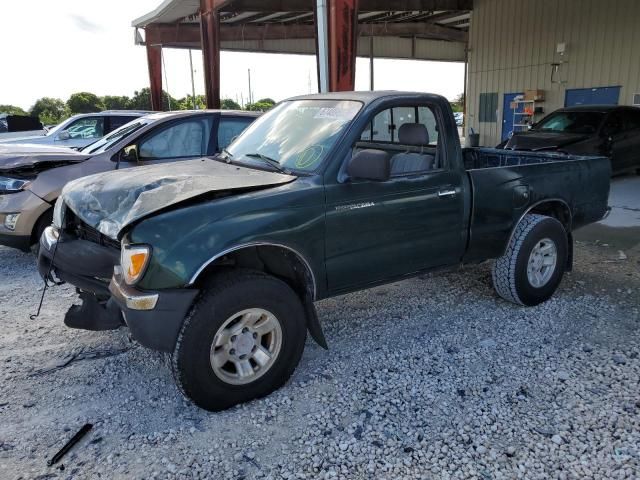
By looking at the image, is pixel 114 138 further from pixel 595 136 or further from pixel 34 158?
pixel 595 136

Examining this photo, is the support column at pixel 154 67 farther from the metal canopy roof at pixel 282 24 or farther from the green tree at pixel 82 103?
the green tree at pixel 82 103

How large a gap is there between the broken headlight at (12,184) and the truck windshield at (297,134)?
294cm

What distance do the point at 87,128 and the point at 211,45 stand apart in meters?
6.65

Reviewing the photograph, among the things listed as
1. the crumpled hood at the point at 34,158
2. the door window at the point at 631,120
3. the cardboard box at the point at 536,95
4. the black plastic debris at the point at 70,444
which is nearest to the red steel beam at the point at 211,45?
the cardboard box at the point at 536,95

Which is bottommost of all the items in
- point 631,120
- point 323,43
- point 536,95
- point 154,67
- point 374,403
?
point 374,403

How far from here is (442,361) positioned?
3.71 meters

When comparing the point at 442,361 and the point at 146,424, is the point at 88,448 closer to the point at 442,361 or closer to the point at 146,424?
the point at 146,424

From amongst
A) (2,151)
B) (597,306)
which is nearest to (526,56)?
(597,306)

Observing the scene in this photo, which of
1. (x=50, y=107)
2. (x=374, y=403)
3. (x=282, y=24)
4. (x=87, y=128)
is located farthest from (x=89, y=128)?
(x=50, y=107)

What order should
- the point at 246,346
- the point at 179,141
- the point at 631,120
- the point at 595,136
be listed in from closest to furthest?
the point at 246,346 < the point at 179,141 < the point at 595,136 < the point at 631,120

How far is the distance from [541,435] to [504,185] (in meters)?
2.10

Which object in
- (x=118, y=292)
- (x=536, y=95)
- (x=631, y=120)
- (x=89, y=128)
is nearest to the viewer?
(x=118, y=292)

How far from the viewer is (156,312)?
9.18 feet

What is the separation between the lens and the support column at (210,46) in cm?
1526
